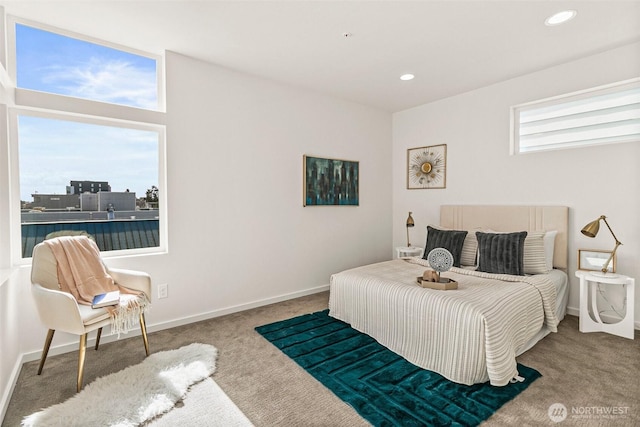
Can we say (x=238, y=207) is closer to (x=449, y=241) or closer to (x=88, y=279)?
(x=88, y=279)

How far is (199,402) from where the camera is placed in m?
1.94

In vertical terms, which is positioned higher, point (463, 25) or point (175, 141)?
point (463, 25)

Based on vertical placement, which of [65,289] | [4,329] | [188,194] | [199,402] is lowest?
[199,402]

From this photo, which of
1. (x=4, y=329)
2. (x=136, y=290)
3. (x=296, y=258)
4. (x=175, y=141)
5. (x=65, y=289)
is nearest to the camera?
(x=4, y=329)

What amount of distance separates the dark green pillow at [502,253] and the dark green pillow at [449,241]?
26 centimetres

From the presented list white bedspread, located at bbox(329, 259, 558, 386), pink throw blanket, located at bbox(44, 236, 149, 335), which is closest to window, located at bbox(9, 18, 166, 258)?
pink throw blanket, located at bbox(44, 236, 149, 335)

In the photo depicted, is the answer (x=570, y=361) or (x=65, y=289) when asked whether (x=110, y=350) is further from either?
(x=570, y=361)

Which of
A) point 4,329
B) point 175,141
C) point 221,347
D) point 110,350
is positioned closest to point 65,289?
point 4,329

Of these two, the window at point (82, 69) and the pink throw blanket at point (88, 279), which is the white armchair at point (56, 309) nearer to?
the pink throw blanket at point (88, 279)

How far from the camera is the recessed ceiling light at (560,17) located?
2.42m

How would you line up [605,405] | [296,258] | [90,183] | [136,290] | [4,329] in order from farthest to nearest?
[296,258]
[90,183]
[136,290]
[4,329]
[605,405]

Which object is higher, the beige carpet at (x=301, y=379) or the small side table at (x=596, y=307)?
the small side table at (x=596, y=307)

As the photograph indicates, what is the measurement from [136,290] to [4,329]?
77 cm

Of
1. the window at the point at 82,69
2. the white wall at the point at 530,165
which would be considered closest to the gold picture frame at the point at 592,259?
the white wall at the point at 530,165
